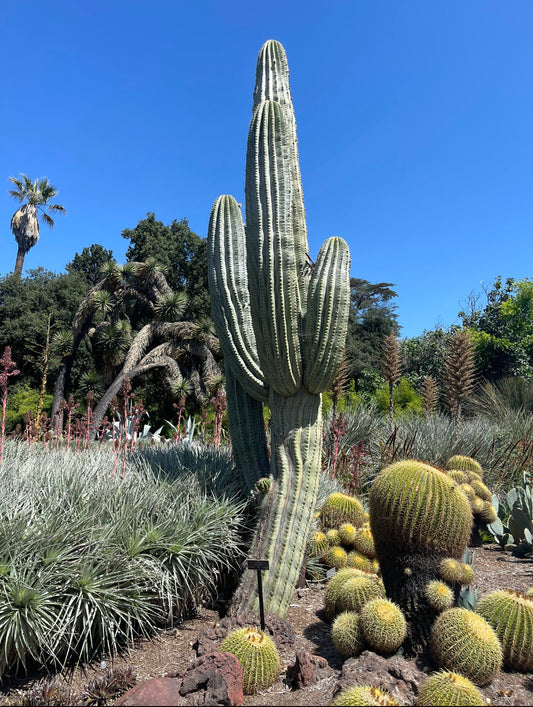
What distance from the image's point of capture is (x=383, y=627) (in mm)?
2742

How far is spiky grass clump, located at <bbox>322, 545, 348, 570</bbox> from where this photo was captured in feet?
14.3

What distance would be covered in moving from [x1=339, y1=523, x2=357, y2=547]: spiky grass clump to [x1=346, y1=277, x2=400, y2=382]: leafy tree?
17.1m

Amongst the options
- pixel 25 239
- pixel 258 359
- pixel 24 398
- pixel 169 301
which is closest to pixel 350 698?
pixel 258 359

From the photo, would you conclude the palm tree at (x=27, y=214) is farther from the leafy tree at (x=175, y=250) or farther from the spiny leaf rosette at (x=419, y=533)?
the spiny leaf rosette at (x=419, y=533)

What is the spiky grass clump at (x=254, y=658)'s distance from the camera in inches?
102

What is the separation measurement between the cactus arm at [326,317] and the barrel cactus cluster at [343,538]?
1.66 meters

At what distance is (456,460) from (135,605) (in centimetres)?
433

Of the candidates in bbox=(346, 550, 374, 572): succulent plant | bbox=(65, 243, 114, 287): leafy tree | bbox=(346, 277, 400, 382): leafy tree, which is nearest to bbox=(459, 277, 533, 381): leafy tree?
bbox=(346, 277, 400, 382): leafy tree

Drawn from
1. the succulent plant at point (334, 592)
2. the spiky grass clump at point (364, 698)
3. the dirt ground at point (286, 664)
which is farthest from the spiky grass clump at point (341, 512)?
the spiky grass clump at point (364, 698)

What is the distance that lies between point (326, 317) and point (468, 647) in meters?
2.24

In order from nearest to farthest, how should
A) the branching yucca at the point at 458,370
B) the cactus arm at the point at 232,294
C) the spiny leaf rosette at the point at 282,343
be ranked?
the spiny leaf rosette at the point at 282,343 → the cactus arm at the point at 232,294 → the branching yucca at the point at 458,370

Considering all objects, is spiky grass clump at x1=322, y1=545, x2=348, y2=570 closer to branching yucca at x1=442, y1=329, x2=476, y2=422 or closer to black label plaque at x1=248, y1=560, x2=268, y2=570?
black label plaque at x1=248, y1=560, x2=268, y2=570

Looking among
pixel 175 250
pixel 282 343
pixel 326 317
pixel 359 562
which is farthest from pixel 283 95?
pixel 175 250

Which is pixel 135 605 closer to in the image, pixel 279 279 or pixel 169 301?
pixel 279 279
